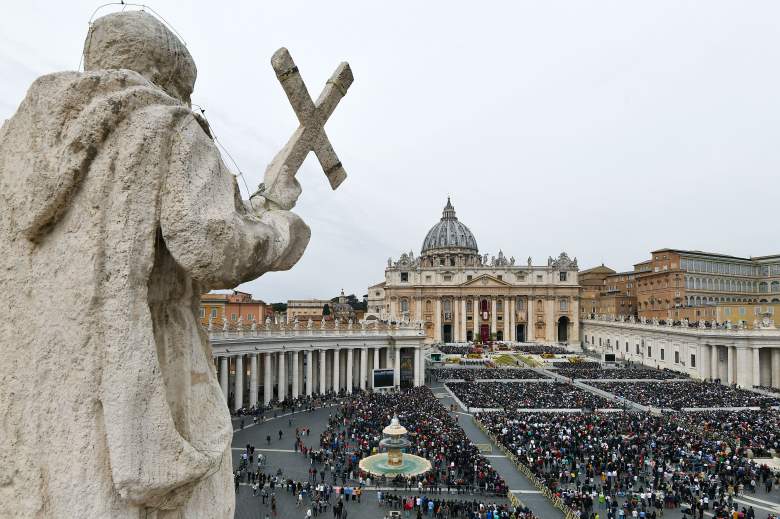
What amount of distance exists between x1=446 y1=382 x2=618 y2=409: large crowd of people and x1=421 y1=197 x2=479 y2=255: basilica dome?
299ft

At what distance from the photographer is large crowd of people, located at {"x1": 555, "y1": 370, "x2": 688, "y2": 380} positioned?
5072cm

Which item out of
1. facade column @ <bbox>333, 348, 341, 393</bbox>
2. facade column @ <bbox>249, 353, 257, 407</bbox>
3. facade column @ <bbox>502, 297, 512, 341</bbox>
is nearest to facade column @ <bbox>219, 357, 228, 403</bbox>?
facade column @ <bbox>249, 353, 257, 407</bbox>

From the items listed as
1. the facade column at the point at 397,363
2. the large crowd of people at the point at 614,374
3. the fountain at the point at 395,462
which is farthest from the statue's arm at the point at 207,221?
the large crowd of people at the point at 614,374

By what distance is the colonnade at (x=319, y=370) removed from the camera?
39938 millimetres

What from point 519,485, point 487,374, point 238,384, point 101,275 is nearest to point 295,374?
point 238,384

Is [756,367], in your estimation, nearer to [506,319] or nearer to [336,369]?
[336,369]

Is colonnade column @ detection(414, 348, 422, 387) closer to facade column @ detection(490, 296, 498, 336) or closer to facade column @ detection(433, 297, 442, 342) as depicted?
facade column @ detection(433, 297, 442, 342)

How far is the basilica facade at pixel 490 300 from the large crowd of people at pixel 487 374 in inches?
1699

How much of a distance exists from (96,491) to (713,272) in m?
97.6

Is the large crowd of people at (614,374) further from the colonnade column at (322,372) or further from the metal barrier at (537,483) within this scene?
the metal barrier at (537,483)

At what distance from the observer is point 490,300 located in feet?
332

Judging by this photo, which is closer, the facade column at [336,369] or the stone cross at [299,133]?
the stone cross at [299,133]

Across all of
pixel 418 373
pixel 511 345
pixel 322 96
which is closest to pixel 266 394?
pixel 418 373

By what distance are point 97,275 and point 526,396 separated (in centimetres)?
3875
